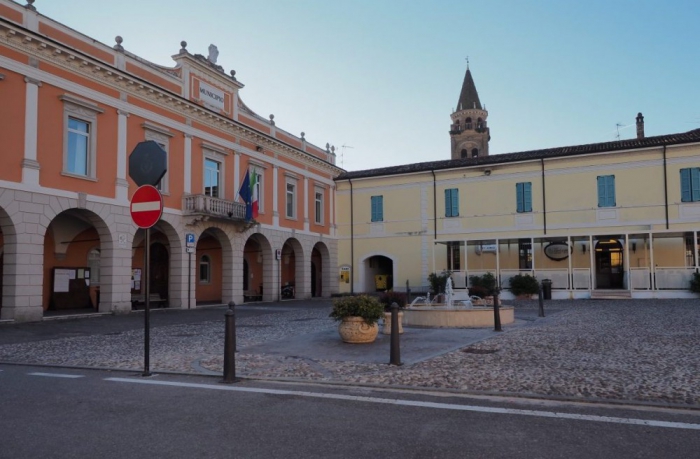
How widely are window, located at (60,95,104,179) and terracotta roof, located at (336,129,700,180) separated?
18820mm

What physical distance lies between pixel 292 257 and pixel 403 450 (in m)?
31.6

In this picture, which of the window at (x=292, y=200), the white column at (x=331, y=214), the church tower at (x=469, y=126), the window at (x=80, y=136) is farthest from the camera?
the church tower at (x=469, y=126)

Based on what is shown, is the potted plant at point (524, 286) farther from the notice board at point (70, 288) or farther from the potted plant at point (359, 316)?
the notice board at point (70, 288)

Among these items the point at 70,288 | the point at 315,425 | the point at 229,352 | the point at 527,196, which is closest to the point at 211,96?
the point at 70,288

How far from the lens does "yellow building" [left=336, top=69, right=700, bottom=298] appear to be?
27.3 meters

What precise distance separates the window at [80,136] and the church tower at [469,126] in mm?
55689

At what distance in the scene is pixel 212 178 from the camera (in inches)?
1026

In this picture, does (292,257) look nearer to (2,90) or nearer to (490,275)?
(490,275)

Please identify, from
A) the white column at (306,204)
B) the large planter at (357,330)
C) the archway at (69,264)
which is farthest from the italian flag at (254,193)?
the large planter at (357,330)

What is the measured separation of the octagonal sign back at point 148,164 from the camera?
837 centimetres

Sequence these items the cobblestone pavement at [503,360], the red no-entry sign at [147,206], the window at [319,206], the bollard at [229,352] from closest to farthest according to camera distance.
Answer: the cobblestone pavement at [503,360] < the bollard at [229,352] < the red no-entry sign at [147,206] < the window at [319,206]

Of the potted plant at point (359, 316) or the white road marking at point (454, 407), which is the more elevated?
the potted plant at point (359, 316)

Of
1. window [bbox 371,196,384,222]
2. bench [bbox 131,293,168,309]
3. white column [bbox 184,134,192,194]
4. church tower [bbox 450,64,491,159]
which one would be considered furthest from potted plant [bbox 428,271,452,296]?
church tower [bbox 450,64,491,159]

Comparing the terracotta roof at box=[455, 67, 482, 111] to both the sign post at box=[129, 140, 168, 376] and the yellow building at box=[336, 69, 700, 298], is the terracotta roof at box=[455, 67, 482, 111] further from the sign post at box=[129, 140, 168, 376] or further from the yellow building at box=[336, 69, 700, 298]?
the sign post at box=[129, 140, 168, 376]
